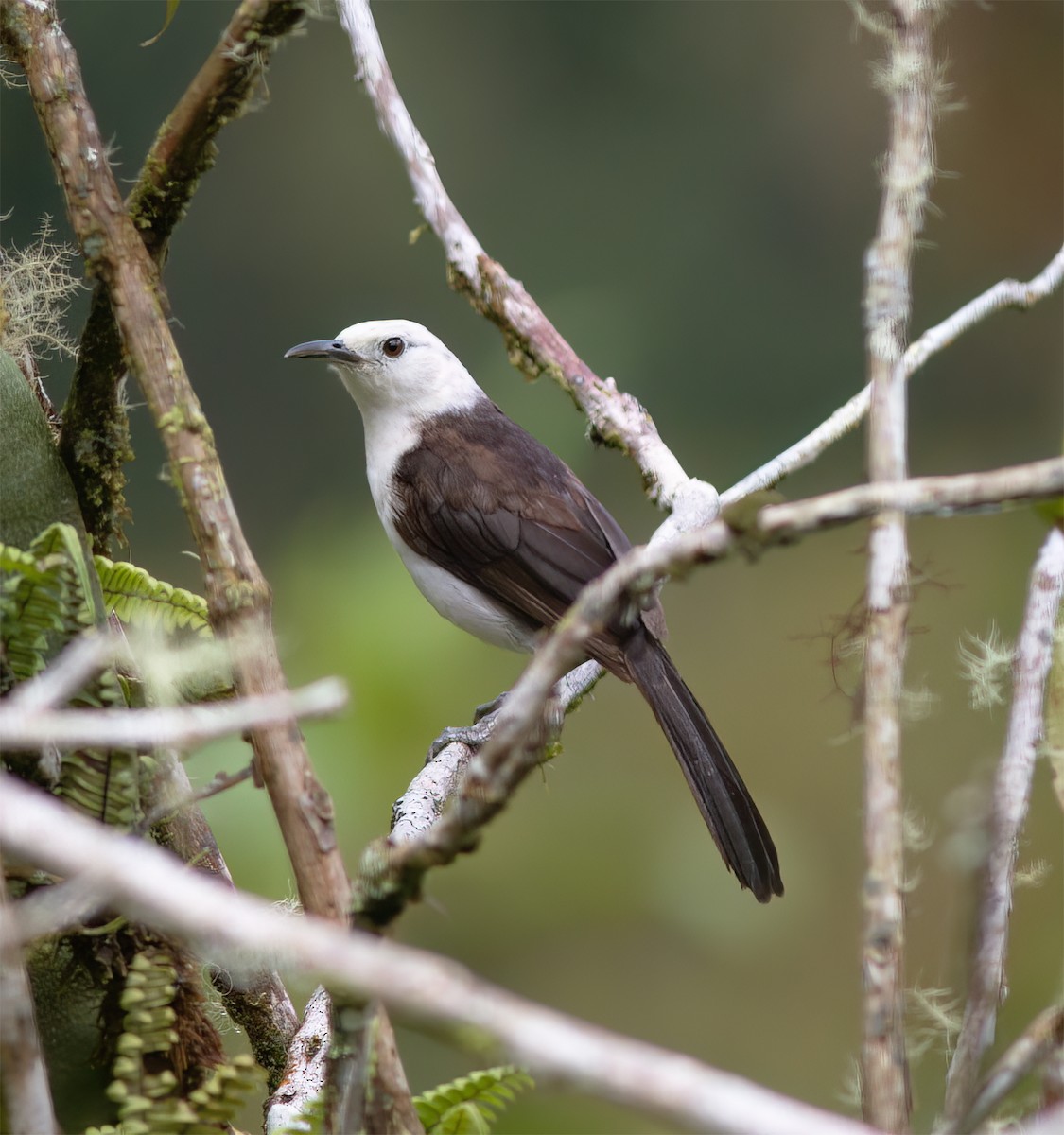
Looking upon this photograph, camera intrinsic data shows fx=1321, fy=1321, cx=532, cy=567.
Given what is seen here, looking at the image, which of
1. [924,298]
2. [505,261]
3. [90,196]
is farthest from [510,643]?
[924,298]

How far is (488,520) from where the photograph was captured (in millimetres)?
2934

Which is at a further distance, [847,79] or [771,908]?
[847,79]

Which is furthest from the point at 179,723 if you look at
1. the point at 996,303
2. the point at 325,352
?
the point at 325,352

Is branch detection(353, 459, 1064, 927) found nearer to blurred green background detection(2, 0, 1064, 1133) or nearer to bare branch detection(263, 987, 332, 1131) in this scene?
bare branch detection(263, 987, 332, 1131)

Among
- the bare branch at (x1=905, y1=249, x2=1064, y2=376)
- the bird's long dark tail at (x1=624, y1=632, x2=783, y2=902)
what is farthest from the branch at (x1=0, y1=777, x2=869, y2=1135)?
the bird's long dark tail at (x1=624, y1=632, x2=783, y2=902)

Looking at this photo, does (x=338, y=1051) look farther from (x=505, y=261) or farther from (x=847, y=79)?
(x=847, y=79)

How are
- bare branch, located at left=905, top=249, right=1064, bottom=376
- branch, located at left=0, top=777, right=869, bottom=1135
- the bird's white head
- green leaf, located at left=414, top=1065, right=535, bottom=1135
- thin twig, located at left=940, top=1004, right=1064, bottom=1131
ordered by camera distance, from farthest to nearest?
1. the bird's white head
2. bare branch, located at left=905, top=249, right=1064, bottom=376
3. green leaf, located at left=414, top=1065, right=535, bottom=1135
4. thin twig, located at left=940, top=1004, right=1064, bottom=1131
5. branch, located at left=0, top=777, right=869, bottom=1135

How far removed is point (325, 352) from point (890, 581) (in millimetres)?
2301

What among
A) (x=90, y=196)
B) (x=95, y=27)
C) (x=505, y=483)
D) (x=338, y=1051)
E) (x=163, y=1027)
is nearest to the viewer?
(x=338, y=1051)

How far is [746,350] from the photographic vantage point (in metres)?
7.36

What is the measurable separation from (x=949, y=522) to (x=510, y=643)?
4.54 metres

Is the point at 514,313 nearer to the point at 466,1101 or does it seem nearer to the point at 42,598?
the point at 42,598

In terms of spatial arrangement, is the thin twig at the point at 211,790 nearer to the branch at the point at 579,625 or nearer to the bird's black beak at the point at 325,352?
the branch at the point at 579,625

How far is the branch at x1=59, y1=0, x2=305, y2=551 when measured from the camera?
1531mm
